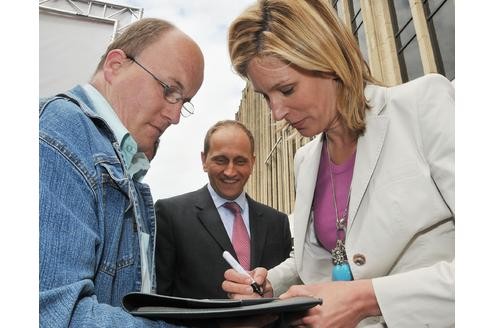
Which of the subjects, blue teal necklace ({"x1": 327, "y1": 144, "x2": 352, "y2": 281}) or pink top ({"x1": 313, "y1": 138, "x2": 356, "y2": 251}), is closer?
blue teal necklace ({"x1": 327, "y1": 144, "x2": 352, "y2": 281})

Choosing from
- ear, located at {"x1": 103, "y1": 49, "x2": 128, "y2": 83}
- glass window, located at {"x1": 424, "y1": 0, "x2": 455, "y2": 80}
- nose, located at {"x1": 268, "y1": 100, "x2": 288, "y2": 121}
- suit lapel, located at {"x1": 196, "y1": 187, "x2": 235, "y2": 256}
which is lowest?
suit lapel, located at {"x1": 196, "y1": 187, "x2": 235, "y2": 256}

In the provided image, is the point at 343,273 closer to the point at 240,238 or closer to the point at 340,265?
the point at 340,265

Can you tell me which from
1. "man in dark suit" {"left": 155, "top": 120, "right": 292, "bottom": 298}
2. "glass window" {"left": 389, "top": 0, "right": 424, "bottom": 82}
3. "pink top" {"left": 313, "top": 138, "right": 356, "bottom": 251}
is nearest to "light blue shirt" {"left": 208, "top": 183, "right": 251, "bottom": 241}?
"man in dark suit" {"left": 155, "top": 120, "right": 292, "bottom": 298}

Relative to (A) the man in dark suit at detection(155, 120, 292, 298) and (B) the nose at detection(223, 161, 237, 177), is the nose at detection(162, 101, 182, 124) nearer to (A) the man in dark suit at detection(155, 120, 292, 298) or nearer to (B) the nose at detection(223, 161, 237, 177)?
(A) the man in dark suit at detection(155, 120, 292, 298)

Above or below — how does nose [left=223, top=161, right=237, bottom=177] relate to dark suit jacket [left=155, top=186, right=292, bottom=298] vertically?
above

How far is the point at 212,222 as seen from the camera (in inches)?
105

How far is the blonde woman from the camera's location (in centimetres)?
118

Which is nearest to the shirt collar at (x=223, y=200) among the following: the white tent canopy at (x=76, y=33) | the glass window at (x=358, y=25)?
the white tent canopy at (x=76, y=33)

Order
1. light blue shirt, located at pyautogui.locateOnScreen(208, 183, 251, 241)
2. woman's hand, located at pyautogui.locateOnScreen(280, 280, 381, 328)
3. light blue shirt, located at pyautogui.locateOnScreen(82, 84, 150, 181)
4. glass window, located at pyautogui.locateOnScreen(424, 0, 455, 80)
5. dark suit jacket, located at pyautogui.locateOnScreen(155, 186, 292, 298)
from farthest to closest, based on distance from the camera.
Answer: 1. glass window, located at pyautogui.locateOnScreen(424, 0, 455, 80)
2. light blue shirt, located at pyautogui.locateOnScreen(208, 183, 251, 241)
3. dark suit jacket, located at pyautogui.locateOnScreen(155, 186, 292, 298)
4. light blue shirt, located at pyautogui.locateOnScreen(82, 84, 150, 181)
5. woman's hand, located at pyautogui.locateOnScreen(280, 280, 381, 328)

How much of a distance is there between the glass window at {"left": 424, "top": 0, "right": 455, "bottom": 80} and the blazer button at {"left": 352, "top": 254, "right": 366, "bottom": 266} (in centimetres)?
659

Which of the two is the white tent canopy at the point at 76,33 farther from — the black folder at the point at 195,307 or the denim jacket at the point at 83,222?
the black folder at the point at 195,307

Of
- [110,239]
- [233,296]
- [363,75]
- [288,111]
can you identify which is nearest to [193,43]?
[288,111]

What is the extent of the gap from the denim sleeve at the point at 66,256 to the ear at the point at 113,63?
643mm

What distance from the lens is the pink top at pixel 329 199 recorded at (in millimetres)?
1614
